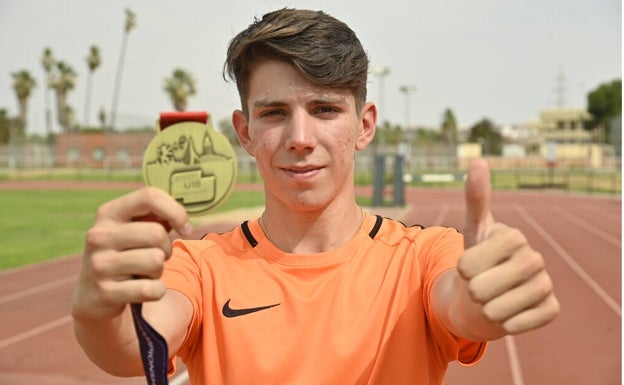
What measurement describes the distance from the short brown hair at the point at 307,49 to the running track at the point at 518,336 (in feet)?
16.7

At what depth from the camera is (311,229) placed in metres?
2.21

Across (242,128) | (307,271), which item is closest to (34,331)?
(242,128)

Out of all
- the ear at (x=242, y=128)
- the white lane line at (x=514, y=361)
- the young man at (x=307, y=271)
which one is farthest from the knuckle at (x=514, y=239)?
the white lane line at (x=514, y=361)

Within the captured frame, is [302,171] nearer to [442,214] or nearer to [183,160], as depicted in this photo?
[183,160]

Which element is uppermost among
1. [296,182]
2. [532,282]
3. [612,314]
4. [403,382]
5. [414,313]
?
[296,182]

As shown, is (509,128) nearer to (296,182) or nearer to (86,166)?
(86,166)

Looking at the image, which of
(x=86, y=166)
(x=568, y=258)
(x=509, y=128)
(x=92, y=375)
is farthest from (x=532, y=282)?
(x=509, y=128)

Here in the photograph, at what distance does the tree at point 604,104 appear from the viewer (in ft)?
267

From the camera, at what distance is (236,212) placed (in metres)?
23.9

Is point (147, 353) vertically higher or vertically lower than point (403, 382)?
higher

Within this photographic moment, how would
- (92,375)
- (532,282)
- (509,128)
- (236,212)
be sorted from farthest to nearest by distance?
(509,128)
(236,212)
(92,375)
(532,282)

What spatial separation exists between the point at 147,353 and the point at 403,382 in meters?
0.76

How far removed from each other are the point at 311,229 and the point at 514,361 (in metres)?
5.93

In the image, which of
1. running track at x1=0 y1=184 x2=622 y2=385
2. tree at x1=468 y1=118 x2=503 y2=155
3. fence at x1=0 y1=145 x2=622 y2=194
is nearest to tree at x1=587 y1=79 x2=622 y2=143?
tree at x1=468 y1=118 x2=503 y2=155
